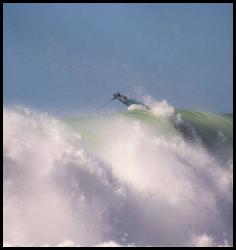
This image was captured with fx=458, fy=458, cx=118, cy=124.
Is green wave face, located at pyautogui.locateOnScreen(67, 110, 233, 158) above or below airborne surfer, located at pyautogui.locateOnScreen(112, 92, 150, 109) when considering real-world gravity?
below

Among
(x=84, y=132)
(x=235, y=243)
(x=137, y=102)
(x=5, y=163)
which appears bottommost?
(x=235, y=243)

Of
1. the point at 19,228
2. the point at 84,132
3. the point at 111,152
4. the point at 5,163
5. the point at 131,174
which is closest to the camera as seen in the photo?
the point at 19,228

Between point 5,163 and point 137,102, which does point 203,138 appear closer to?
point 137,102

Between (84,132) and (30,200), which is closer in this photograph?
(30,200)

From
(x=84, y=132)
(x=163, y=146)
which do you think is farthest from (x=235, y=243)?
(x=84, y=132)

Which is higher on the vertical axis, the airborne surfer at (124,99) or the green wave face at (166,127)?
the airborne surfer at (124,99)

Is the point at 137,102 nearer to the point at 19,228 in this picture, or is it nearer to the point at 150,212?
the point at 150,212

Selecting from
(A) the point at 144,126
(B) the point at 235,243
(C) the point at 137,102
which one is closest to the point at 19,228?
(B) the point at 235,243

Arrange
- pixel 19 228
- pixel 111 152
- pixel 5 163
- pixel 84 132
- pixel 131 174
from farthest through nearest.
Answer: pixel 84 132 → pixel 111 152 → pixel 131 174 → pixel 5 163 → pixel 19 228

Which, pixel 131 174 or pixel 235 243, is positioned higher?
pixel 131 174
